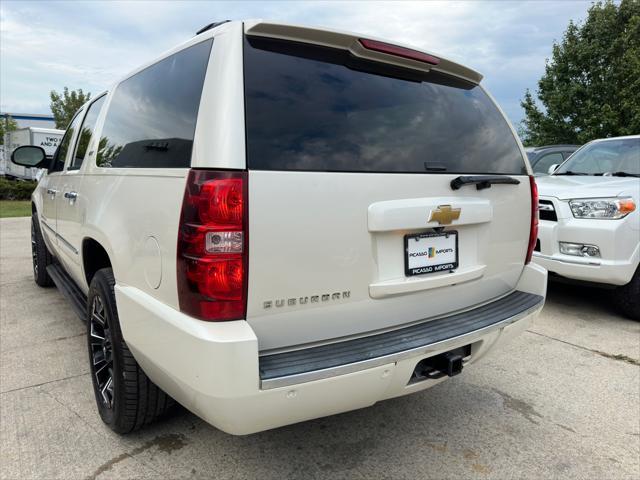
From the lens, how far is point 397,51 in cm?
212

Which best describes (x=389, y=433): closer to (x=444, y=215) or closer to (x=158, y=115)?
(x=444, y=215)

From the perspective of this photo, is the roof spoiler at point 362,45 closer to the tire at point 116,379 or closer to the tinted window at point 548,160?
the tire at point 116,379

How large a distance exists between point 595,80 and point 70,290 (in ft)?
70.4

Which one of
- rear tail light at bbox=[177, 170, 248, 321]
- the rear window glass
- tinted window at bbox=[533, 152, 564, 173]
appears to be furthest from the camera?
tinted window at bbox=[533, 152, 564, 173]

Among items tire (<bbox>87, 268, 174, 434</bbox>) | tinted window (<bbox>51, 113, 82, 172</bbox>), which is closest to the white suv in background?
tire (<bbox>87, 268, 174, 434</bbox>)

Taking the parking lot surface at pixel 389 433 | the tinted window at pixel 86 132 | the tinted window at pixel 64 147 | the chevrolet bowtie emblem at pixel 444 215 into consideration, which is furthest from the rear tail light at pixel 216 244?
the tinted window at pixel 64 147

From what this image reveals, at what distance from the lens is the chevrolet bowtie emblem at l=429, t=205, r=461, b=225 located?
206 centimetres

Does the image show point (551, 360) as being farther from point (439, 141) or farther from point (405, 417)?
point (439, 141)

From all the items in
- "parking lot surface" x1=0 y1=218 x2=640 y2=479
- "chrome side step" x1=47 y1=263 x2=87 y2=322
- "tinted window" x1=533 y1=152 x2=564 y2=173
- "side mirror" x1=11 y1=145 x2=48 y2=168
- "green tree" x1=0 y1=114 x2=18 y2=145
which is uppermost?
"green tree" x1=0 y1=114 x2=18 y2=145

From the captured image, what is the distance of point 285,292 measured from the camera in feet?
5.68

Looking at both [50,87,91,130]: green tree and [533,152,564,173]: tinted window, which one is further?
[50,87,91,130]: green tree

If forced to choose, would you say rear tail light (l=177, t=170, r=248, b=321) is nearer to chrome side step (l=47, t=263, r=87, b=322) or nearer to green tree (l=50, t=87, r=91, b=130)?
chrome side step (l=47, t=263, r=87, b=322)

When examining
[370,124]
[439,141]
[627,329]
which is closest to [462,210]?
[439,141]

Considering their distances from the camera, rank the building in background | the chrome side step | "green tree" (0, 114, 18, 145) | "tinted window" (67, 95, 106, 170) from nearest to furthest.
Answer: the chrome side step
"tinted window" (67, 95, 106, 170)
"green tree" (0, 114, 18, 145)
the building in background
